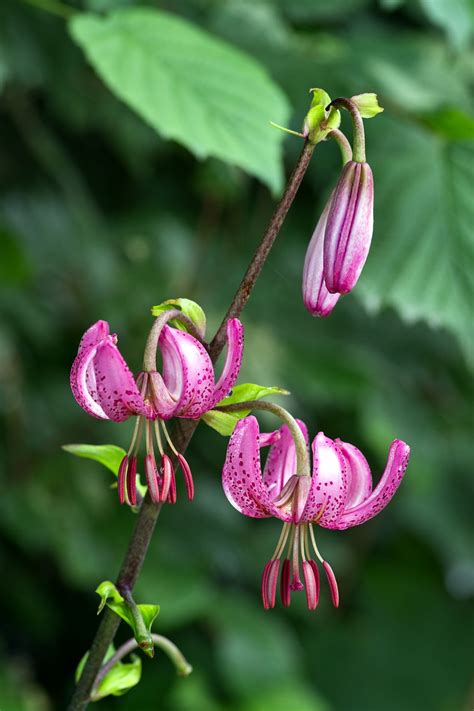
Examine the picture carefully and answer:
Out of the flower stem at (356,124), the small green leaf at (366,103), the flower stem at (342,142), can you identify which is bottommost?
the flower stem at (342,142)

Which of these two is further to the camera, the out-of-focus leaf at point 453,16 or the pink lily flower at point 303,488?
the out-of-focus leaf at point 453,16

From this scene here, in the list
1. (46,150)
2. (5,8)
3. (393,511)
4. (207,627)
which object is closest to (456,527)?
(393,511)

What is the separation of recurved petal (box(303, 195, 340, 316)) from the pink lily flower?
0.22ft

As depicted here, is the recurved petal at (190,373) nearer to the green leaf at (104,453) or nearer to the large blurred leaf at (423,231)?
the green leaf at (104,453)

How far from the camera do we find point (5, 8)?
1.57m

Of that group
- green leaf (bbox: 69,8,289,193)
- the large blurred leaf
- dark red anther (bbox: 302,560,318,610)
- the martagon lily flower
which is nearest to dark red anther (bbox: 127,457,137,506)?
the martagon lily flower

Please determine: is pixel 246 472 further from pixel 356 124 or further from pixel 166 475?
pixel 356 124

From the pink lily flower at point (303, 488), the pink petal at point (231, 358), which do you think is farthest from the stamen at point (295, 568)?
the pink petal at point (231, 358)

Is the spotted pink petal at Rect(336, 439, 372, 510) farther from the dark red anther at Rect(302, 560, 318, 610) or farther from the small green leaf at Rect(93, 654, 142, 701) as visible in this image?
the small green leaf at Rect(93, 654, 142, 701)

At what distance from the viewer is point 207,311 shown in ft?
5.95

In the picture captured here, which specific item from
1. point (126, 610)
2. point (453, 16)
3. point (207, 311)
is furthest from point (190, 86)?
point (126, 610)

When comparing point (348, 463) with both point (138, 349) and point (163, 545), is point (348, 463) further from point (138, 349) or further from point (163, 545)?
point (163, 545)

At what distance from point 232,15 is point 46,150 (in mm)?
423

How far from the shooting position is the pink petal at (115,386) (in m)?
0.58
